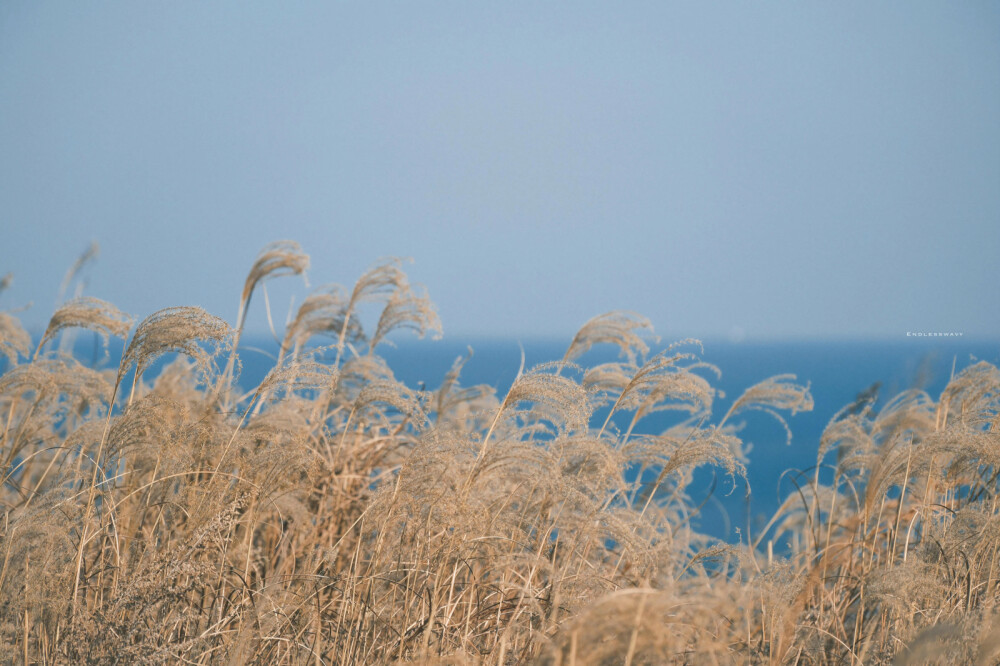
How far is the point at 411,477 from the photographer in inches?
87.0

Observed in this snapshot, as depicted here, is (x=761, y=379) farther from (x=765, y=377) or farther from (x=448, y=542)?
(x=448, y=542)

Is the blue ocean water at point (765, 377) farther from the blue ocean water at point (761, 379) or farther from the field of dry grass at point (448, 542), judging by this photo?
the field of dry grass at point (448, 542)

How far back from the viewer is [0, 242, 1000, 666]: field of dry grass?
2.07 metres

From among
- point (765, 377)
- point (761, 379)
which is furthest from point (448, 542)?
point (765, 377)

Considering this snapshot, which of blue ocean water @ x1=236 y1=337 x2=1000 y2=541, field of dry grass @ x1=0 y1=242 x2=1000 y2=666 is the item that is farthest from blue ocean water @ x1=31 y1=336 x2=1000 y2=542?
field of dry grass @ x1=0 y1=242 x2=1000 y2=666

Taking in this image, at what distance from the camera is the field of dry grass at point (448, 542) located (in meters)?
2.07

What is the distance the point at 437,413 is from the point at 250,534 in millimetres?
1668

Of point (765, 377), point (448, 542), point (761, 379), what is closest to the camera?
point (448, 542)

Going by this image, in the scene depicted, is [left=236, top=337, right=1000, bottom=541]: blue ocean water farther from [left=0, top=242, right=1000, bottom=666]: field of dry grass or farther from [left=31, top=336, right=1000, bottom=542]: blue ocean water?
[left=0, top=242, right=1000, bottom=666]: field of dry grass

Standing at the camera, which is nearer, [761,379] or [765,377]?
[761,379]

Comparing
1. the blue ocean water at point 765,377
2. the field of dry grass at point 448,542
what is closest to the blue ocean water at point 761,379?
the blue ocean water at point 765,377

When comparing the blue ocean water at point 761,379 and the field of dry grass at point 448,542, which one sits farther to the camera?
the blue ocean water at point 761,379

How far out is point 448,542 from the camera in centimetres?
215

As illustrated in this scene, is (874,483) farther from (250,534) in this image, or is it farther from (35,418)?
(35,418)
